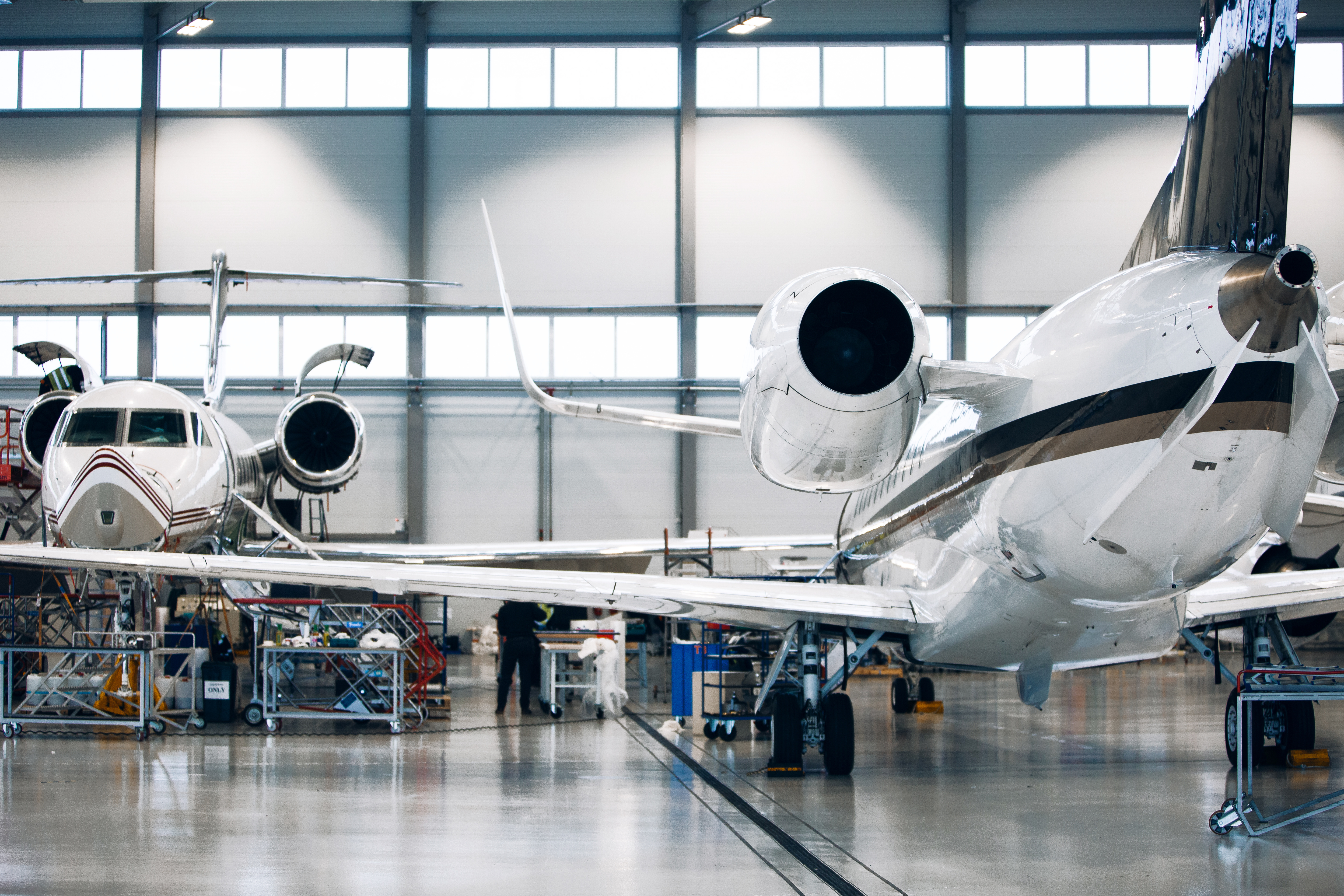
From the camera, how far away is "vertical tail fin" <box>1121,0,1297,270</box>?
248 inches

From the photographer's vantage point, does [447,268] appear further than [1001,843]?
Yes

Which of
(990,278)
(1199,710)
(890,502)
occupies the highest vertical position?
(990,278)

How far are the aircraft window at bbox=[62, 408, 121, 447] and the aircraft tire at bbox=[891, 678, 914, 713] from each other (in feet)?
35.1

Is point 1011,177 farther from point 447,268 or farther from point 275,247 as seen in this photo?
point 275,247

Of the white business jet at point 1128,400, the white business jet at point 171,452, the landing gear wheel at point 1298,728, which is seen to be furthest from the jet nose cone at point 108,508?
the landing gear wheel at point 1298,728

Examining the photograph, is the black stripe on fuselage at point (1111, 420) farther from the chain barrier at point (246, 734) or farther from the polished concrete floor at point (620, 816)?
the chain barrier at point (246, 734)

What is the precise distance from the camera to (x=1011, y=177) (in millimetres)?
28969

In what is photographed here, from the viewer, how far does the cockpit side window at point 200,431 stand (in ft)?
48.8

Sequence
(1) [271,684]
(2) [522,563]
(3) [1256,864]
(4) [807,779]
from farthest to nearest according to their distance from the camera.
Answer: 1. (2) [522,563]
2. (1) [271,684]
3. (4) [807,779]
4. (3) [1256,864]

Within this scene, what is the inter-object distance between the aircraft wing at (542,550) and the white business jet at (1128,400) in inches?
362

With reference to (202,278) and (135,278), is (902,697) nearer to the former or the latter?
(202,278)

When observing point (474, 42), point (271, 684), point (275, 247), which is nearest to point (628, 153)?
point (474, 42)

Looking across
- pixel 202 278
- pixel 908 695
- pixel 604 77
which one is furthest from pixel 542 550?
pixel 604 77

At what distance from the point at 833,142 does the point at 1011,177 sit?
450 centimetres
